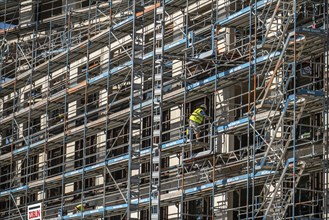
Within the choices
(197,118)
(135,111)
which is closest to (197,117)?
(197,118)

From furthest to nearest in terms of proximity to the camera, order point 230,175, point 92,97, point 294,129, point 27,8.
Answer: point 27,8 < point 92,97 < point 230,175 < point 294,129

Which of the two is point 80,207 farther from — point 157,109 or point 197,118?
point 197,118

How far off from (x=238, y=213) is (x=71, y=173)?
9.54 meters

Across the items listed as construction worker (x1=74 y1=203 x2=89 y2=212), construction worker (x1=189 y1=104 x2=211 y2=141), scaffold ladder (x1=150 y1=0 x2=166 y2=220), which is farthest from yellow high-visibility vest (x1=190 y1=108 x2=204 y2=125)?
construction worker (x1=74 y1=203 x2=89 y2=212)

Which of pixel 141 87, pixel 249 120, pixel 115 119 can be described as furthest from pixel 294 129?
pixel 115 119

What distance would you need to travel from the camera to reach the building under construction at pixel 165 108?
32156 mm

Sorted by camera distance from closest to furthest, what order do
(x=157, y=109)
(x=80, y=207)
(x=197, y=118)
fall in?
1. (x=197, y=118)
2. (x=157, y=109)
3. (x=80, y=207)

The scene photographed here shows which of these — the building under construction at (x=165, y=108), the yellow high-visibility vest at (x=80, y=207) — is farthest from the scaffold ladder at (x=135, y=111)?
the yellow high-visibility vest at (x=80, y=207)

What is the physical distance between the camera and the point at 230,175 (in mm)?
35250

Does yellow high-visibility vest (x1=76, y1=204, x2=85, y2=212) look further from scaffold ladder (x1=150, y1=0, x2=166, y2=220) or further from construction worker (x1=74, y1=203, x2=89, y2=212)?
scaffold ladder (x1=150, y1=0, x2=166, y2=220)

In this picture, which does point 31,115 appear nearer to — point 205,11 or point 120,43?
point 120,43

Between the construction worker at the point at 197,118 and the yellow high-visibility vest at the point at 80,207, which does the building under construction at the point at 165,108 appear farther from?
the construction worker at the point at 197,118

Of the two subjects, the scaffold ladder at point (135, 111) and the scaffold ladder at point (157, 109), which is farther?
the scaffold ladder at point (135, 111)

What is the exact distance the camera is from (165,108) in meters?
39.4
